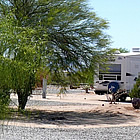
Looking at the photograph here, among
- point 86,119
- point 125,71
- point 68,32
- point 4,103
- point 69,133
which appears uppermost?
point 68,32

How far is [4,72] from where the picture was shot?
5.03 meters

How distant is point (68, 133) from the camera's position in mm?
12672

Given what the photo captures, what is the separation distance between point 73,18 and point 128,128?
6.58m

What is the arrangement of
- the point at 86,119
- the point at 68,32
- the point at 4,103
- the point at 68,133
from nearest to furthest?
the point at 4,103, the point at 68,133, the point at 86,119, the point at 68,32

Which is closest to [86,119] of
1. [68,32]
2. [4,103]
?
[68,32]

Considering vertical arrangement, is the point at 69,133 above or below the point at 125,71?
below

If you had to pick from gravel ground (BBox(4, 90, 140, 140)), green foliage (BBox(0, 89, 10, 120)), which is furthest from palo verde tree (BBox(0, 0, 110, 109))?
green foliage (BBox(0, 89, 10, 120))

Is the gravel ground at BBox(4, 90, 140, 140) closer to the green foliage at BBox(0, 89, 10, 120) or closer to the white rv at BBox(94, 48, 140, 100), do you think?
the green foliage at BBox(0, 89, 10, 120)

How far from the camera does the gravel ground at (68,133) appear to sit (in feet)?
37.8

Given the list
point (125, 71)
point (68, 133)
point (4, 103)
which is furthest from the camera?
point (125, 71)

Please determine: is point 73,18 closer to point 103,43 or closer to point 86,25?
point 86,25

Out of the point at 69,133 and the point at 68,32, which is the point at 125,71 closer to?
the point at 68,32

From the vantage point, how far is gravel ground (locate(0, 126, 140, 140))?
37.8ft

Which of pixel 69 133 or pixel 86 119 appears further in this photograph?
pixel 86 119
